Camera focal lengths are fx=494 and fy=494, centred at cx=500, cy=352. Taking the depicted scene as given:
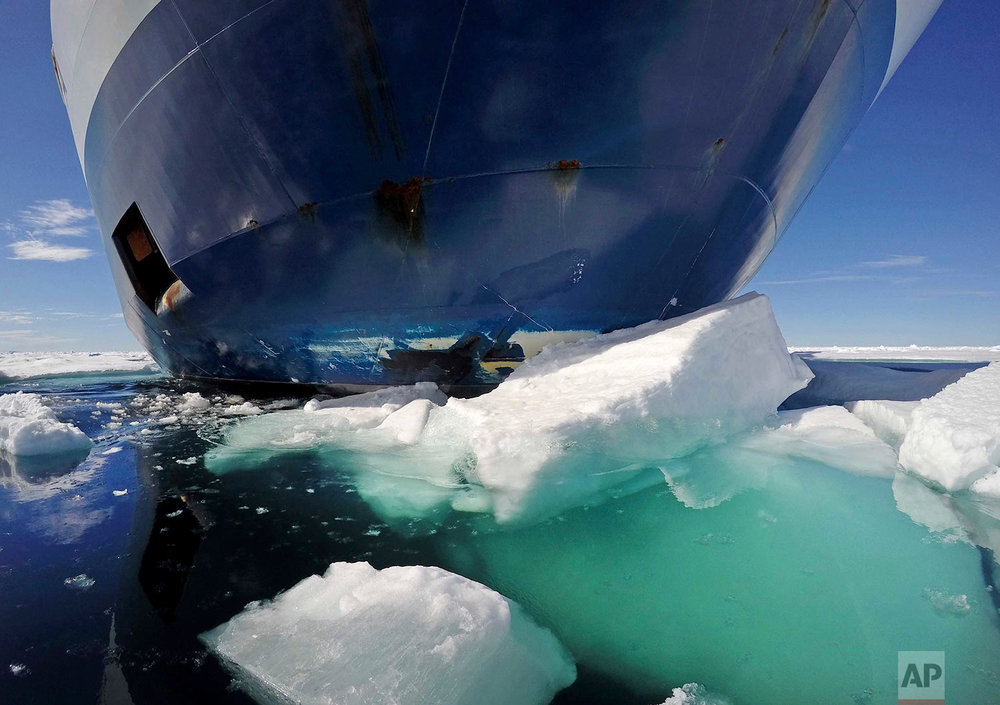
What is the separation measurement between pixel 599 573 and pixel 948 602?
0.85 metres

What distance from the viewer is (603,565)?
1441 mm

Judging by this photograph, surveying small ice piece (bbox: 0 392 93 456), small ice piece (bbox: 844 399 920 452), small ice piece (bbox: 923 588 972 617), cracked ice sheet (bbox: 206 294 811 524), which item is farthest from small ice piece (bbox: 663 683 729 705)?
small ice piece (bbox: 0 392 93 456)

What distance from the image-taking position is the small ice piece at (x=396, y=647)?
94 cm

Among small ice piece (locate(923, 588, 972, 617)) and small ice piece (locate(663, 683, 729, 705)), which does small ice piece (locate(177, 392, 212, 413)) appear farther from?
small ice piece (locate(923, 588, 972, 617))

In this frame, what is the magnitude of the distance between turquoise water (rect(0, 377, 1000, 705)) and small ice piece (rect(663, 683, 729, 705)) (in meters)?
0.04

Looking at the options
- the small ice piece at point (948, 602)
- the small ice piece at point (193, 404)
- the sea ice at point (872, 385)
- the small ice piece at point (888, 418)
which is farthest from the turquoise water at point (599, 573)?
the small ice piece at point (193, 404)

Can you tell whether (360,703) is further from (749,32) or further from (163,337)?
(163,337)

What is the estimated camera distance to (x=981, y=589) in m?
1.27

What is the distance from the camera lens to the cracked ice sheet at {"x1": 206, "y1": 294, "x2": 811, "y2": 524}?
186cm

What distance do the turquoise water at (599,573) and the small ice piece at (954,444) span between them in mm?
109

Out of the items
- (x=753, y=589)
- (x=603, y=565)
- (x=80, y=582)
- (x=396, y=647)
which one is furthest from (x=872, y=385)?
(x=80, y=582)

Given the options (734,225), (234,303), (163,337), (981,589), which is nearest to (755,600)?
(981,589)

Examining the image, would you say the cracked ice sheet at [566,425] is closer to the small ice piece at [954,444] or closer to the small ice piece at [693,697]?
the small ice piece at [954,444]

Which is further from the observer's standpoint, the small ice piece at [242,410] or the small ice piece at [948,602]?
the small ice piece at [242,410]
